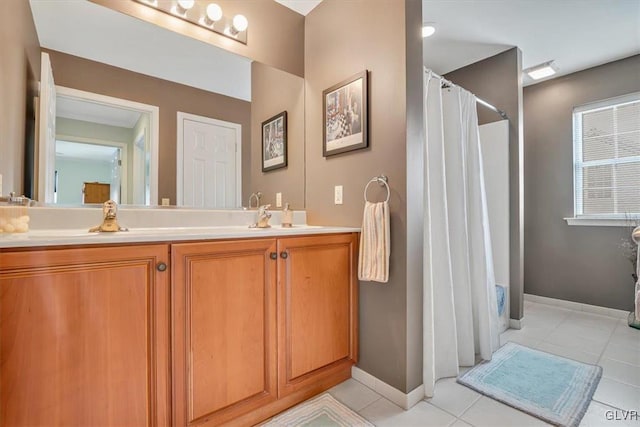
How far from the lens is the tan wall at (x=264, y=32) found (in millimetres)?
1758

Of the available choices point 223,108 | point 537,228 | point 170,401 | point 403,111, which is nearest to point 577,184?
point 537,228

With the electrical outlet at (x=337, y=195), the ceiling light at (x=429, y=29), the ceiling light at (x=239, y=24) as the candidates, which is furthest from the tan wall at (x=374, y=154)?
the ceiling light at (x=429, y=29)

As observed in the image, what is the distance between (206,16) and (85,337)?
1.82m

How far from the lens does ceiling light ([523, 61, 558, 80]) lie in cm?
289

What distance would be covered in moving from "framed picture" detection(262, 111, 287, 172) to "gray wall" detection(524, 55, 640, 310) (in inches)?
113

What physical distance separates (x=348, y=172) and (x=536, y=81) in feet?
9.57

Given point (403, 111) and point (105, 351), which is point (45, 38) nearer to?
point (105, 351)

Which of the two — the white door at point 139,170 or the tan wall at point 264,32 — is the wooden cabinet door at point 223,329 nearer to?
the white door at point 139,170

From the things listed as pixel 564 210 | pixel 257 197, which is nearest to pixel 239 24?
pixel 257 197

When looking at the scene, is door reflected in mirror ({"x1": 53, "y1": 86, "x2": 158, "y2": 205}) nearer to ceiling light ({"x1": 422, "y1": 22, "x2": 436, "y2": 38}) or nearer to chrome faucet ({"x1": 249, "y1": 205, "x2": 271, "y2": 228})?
chrome faucet ({"x1": 249, "y1": 205, "x2": 271, "y2": 228})

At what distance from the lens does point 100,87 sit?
1.49 meters

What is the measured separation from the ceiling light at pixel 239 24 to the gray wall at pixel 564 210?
322cm

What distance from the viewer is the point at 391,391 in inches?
62.8

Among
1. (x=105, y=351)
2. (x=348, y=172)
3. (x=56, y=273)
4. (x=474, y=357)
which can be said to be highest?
(x=348, y=172)
